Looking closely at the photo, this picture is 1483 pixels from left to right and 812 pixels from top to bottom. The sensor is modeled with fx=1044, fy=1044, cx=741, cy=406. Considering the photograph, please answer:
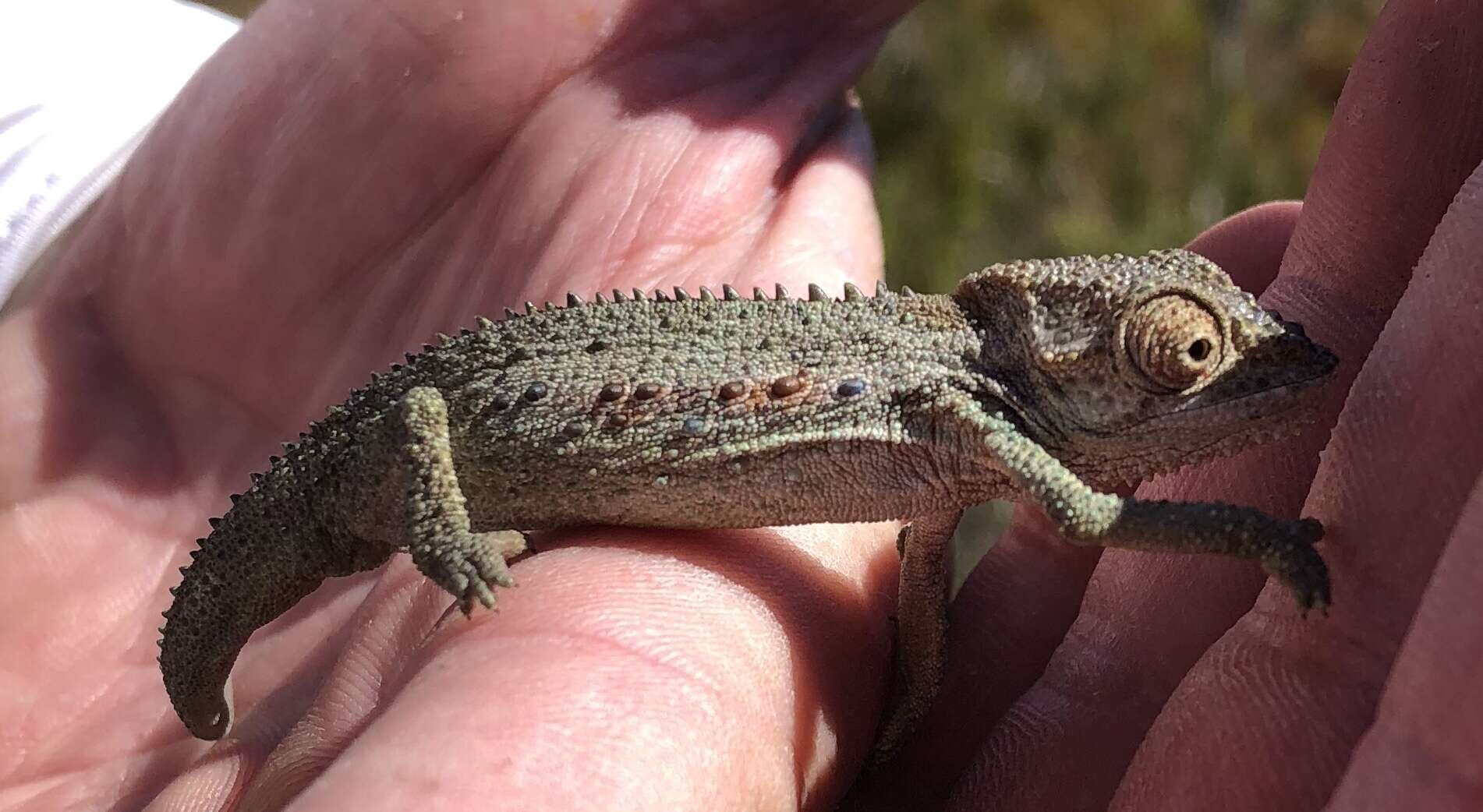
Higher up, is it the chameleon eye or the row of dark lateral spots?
the chameleon eye

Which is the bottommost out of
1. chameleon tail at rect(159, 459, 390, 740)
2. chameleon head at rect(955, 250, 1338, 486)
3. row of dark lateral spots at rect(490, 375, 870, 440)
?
chameleon tail at rect(159, 459, 390, 740)

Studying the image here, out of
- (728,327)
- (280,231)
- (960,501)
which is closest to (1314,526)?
(960,501)

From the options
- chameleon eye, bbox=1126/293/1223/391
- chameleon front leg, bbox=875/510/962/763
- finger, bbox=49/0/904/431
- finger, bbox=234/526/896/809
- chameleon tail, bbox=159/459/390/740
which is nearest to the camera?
finger, bbox=234/526/896/809

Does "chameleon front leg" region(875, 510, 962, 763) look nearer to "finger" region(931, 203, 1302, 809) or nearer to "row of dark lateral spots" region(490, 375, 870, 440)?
"finger" region(931, 203, 1302, 809)

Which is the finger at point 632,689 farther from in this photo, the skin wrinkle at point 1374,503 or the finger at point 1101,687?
the skin wrinkle at point 1374,503

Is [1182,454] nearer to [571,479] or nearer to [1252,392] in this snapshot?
[1252,392]

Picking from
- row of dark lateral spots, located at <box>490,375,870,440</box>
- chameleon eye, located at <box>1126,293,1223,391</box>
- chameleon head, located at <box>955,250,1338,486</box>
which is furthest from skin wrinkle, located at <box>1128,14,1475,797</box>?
row of dark lateral spots, located at <box>490,375,870,440</box>
